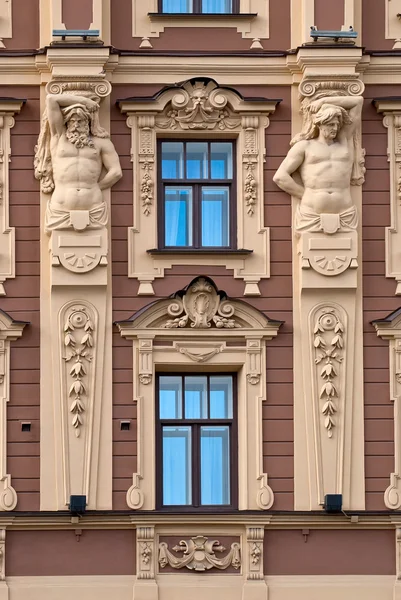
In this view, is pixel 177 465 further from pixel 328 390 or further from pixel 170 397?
pixel 328 390

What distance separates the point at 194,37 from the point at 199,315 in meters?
3.92

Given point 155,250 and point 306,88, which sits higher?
point 306,88

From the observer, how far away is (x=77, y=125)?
36.6m

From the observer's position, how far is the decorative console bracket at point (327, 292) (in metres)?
36.2

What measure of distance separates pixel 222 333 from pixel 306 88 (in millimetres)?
3566

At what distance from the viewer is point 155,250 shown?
1441 inches

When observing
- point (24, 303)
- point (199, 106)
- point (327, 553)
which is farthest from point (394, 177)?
point (24, 303)

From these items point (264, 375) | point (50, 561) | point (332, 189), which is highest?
point (332, 189)

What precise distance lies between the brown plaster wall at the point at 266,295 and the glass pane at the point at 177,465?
58 cm

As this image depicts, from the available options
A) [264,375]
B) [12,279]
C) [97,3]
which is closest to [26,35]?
[97,3]

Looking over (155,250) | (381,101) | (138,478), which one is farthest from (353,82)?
(138,478)

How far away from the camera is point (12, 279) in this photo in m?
36.6

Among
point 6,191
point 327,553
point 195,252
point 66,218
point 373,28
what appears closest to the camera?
point 327,553

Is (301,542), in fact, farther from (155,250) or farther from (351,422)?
(155,250)
